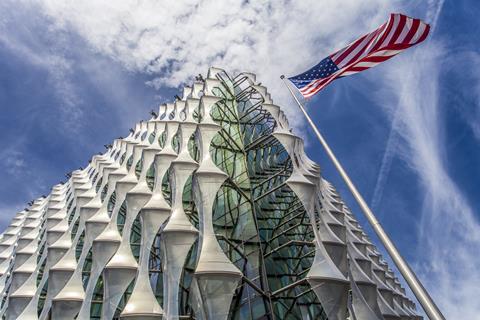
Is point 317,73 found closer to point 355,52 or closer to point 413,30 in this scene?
point 355,52

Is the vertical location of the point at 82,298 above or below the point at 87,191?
below

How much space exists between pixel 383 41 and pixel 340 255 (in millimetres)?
9976

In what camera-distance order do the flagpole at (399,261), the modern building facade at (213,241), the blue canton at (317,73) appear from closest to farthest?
the flagpole at (399,261) → the blue canton at (317,73) → the modern building facade at (213,241)

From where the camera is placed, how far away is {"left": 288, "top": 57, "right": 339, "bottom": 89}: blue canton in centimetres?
1505

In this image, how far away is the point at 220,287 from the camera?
1358cm

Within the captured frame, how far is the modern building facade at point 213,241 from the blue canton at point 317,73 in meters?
5.00

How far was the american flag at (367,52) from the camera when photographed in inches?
476

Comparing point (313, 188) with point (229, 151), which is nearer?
point (313, 188)

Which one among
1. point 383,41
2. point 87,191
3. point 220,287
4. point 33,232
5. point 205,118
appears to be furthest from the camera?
point 33,232

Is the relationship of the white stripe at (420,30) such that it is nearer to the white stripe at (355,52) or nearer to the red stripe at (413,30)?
the red stripe at (413,30)

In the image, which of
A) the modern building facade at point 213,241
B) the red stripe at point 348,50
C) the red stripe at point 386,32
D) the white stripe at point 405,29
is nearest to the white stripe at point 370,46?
the red stripe at point 386,32

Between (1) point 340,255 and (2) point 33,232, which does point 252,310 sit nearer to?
(1) point 340,255

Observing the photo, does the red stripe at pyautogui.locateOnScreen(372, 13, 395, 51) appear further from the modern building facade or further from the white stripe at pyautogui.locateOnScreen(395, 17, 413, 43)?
the modern building facade

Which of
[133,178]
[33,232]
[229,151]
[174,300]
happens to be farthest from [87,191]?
[174,300]
